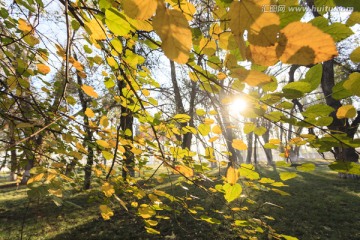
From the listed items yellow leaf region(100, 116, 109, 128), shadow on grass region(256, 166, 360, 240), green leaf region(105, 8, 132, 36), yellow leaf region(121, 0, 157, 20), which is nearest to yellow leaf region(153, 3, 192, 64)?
yellow leaf region(121, 0, 157, 20)

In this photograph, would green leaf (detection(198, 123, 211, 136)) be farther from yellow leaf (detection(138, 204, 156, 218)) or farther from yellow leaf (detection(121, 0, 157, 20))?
yellow leaf (detection(121, 0, 157, 20))

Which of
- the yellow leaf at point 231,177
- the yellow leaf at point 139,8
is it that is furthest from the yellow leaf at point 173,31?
the yellow leaf at point 231,177

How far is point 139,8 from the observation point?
1.33ft

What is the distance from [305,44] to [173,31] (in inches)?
8.8

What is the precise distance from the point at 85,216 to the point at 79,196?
2.21 m

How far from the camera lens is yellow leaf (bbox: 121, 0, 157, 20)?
0.40 metres

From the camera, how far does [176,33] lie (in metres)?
0.40

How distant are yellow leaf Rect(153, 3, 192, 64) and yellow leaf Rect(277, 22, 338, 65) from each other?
6.5 inches

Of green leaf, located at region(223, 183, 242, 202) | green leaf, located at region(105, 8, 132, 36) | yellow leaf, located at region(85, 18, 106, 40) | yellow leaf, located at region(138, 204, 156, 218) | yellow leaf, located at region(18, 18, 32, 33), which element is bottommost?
yellow leaf, located at region(138, 204, 156, 218)

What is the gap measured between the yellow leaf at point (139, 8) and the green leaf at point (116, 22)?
0.96 ft

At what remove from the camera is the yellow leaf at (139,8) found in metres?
0.40

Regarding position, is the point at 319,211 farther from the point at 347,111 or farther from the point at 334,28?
the point at 334,28

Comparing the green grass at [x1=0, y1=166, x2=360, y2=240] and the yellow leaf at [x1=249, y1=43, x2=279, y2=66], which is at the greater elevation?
the yellow leaf at [x1=249, y1=43, x2=279, y2=66]

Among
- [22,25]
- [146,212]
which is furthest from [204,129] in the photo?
[22,25]
